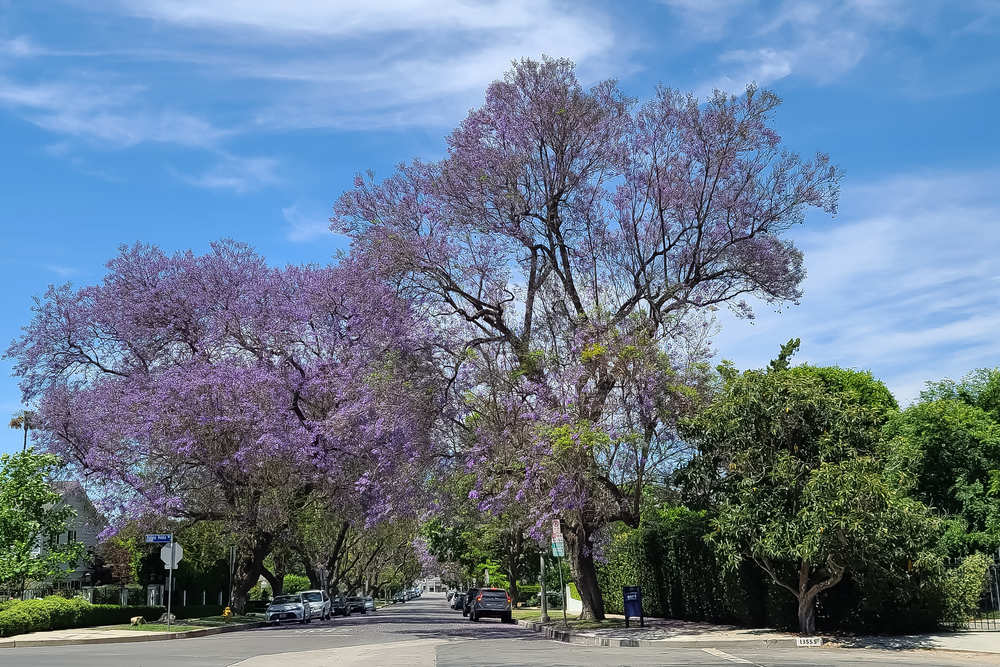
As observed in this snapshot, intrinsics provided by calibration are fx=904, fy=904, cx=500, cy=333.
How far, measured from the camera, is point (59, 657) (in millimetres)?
19594

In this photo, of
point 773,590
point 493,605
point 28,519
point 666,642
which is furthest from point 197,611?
point 773,590

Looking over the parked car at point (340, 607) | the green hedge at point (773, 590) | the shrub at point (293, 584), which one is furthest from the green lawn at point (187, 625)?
the shrub at point (293, 584)

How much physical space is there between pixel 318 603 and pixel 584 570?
66.3 feet

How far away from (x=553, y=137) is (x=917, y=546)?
53.1 ft

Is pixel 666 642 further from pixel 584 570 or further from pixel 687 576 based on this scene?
pixel 584 570

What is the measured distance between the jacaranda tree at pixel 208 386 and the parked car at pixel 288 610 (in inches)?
208

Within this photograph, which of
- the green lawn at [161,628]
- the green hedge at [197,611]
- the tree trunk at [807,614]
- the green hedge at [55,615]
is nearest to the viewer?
the tree trunk at [807,614]

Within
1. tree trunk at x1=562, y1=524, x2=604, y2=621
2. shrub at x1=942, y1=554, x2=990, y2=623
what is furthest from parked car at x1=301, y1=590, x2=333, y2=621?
shrub at x1=942, y1=554, x2=990, y2=623

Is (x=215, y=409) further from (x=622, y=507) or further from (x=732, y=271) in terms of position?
(x=732, y=271)

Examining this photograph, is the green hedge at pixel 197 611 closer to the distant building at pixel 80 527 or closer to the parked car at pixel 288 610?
the parked car at pixel 288 610

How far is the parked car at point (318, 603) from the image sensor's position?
45906 mm

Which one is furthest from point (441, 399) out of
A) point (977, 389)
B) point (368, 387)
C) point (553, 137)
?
point (977, 389)

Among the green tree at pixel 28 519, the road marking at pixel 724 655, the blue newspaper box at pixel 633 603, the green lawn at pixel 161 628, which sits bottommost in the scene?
the road marking at pixel 724 655

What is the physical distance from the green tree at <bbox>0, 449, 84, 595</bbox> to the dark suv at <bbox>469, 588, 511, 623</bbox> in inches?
711
